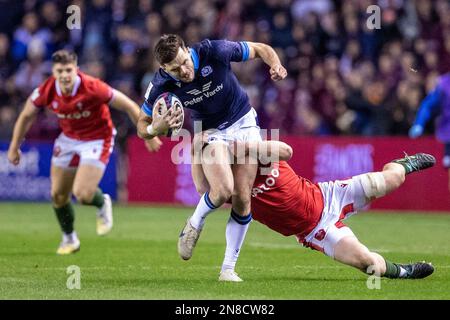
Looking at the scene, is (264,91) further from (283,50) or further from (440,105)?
(440,105)

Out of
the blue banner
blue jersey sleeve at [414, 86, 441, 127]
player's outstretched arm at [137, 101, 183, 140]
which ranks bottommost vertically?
the blue banner

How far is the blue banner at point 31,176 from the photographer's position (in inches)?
856

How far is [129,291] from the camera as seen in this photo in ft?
28.4

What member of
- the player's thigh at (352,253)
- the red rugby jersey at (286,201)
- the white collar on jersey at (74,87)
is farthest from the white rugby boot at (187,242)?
the white collar on jersey at (74,87)

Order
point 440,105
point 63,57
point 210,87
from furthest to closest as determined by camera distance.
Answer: point 440,105 < point 63,57 < point 210,87

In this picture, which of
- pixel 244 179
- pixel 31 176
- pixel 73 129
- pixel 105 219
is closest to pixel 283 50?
pixel 31 176

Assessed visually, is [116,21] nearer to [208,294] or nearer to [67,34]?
[67,34]

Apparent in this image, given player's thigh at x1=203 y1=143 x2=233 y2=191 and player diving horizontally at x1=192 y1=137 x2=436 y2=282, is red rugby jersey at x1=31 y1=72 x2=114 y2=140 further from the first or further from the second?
player diving horizontally at x1=192 y1=137 x2=436 y2=282

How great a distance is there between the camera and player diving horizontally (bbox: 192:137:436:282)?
926 centimetres

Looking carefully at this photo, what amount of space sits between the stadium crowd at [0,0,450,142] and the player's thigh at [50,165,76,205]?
27.4 feet

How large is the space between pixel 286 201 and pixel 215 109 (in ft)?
3.66

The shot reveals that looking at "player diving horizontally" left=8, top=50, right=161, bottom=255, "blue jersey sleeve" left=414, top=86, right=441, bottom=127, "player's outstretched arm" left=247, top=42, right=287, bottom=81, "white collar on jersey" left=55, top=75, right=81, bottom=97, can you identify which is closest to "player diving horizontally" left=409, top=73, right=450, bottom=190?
"blue jersey sleeve" left=414, top=86, right=441, bottom=127

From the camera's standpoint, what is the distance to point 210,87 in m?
9.57

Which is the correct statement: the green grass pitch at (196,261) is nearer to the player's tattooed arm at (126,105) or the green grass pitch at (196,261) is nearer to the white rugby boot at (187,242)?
the white rugby boot at (187,242)
